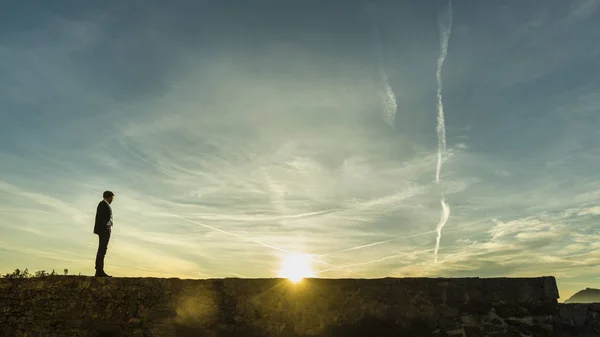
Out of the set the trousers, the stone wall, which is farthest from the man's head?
the stone wall

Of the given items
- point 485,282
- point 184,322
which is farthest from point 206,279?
point 485,282

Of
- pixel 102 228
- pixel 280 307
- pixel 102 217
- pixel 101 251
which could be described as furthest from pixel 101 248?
pixel 280 307

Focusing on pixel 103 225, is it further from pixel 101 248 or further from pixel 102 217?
pixel 101 248

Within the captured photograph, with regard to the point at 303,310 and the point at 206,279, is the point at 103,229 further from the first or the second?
the point at 303,310

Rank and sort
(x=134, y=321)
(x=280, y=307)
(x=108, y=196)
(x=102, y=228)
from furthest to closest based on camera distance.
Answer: (x=108, y=196)
(x=102, y=228)
(x=280, y=307)
(x=134, y=321)

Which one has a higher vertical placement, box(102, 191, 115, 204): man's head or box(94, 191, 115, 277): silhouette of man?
box(102, 191, 115, 204): man's head

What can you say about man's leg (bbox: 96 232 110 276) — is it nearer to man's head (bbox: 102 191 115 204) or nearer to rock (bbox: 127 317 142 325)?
man's head (bbox: 102 191 115 204)

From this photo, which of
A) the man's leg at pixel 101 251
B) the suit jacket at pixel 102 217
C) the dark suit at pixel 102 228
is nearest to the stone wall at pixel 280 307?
the man's leg at pixel 101 251
